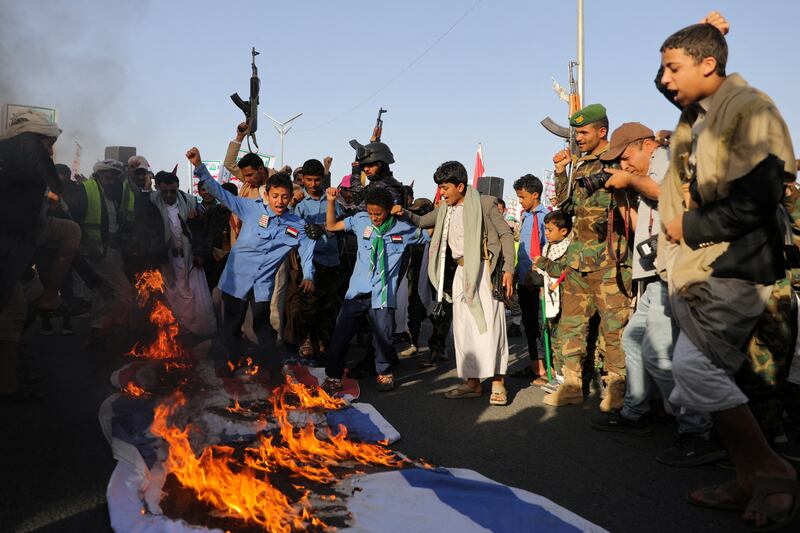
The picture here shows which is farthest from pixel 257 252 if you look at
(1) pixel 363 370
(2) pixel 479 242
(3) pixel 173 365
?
(2) pixel 479 242

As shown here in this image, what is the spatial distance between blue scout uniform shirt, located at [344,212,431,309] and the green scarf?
30mm

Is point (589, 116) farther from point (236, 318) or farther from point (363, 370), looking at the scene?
point (236, 318)

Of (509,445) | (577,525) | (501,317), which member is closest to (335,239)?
(501,317)

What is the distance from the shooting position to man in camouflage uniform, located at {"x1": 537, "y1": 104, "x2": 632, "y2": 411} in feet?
16.7

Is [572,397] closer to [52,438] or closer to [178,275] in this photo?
[52,438]

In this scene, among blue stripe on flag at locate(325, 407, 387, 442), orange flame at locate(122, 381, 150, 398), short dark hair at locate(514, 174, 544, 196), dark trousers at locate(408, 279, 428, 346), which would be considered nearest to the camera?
blue stripe on flag at locate(325, 407, 387, 442)

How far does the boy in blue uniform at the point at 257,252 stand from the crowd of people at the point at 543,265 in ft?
0.07

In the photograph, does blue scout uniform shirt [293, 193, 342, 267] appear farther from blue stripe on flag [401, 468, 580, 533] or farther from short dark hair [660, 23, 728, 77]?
short dark hair [660, 23, 728, 77]

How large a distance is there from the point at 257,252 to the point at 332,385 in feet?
4.99

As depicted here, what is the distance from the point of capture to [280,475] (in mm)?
3547

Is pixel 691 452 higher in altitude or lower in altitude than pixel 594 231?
lower

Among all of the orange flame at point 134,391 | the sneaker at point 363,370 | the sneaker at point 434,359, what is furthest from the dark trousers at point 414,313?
the orange flame at point 134,391

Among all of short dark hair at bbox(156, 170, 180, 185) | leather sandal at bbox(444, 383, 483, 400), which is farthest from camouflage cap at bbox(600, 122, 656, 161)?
short dark hair at bbox(156, 170, 180, 185)

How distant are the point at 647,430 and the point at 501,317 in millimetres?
1624
